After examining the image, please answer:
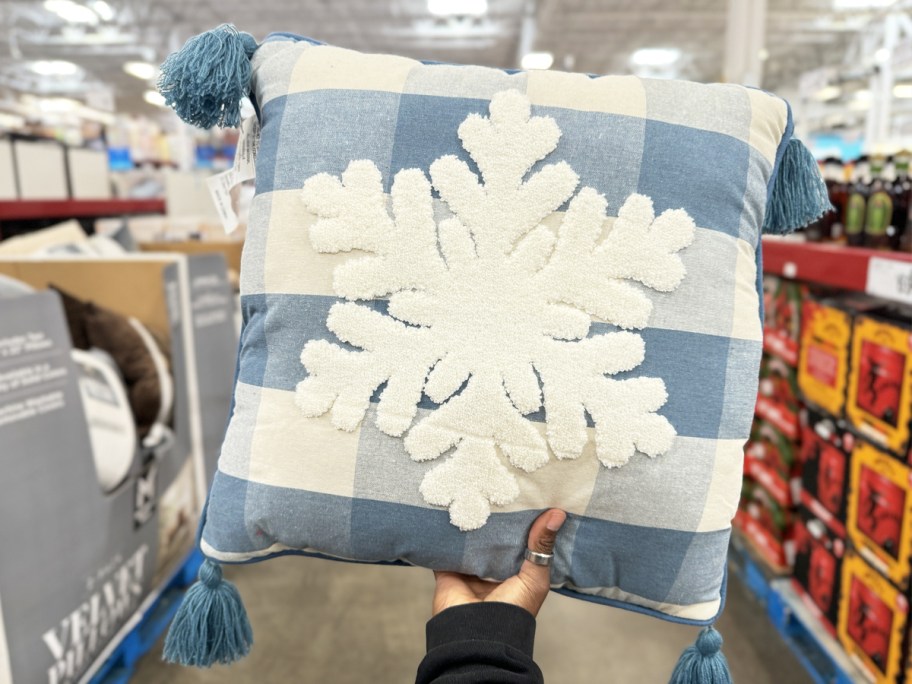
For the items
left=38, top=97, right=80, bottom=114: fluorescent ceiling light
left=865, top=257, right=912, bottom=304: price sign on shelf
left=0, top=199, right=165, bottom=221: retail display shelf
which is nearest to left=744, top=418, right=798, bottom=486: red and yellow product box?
left=865, top=257, right=912, bottom=304: price sign on shelf

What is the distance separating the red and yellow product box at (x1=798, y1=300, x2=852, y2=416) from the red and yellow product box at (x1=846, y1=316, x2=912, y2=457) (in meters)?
0.04

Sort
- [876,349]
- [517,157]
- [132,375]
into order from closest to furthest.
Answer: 1. [517,157]
2. [876,349]
3. [132,375]

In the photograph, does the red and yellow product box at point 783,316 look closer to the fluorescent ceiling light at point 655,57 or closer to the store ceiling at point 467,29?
the store ceiling at point 467,29

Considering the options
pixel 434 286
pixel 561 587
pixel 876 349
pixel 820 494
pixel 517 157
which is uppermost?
Answer: pixel 517 157

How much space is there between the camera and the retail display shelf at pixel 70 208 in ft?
8.19

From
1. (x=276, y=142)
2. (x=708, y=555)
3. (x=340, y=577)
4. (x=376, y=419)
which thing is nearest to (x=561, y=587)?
(x=708, y=555)

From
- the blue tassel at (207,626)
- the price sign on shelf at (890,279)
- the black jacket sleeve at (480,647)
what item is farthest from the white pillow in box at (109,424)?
the price sign on shelf at (890,279)

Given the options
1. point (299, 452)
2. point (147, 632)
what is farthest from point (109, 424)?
point (299, 452)

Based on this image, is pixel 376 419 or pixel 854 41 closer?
pixel 376 419

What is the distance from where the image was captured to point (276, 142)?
2.57 feet

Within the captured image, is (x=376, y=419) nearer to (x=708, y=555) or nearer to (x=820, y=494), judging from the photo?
(x=708, y=555)

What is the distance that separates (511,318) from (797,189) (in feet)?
1.26

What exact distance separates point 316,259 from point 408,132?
0.17 m

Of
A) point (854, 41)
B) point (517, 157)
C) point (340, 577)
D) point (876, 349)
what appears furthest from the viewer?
point (854, 41)
